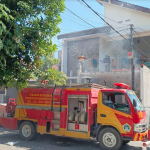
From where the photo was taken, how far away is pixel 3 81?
481cm

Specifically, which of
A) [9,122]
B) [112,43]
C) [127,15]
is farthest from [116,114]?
[127,15]

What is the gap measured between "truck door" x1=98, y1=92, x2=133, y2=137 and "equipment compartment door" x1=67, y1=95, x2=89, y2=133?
73 centimetres

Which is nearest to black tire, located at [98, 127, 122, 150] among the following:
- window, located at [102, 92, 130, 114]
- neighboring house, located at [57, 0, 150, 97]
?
window, located at [102, 92, 130, 114]

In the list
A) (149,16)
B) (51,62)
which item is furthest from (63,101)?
(149,16)

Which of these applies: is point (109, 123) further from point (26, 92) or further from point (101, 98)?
point (26, 92)

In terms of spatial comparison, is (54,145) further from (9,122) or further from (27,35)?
(27,35)

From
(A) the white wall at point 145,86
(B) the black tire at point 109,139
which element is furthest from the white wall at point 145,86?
(B) the black tire at point 109,139

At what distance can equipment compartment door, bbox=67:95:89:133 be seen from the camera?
733 centimetres

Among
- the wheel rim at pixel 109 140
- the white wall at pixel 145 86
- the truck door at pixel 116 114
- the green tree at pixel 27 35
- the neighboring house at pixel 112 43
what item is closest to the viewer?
the green tree at pixel 27 35

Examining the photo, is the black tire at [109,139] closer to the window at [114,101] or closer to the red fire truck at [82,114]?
the red fire truck at [82,114]

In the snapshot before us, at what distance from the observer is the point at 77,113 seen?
7668 mm

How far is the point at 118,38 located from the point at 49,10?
1544 centimetres

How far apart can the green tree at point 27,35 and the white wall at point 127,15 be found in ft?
56.0

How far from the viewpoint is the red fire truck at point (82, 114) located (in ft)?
21.4
